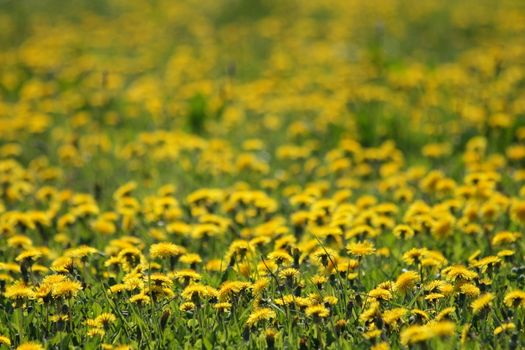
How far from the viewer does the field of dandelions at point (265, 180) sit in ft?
9.76

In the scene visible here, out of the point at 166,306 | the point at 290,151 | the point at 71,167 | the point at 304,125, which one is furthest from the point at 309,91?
the point at 166,306

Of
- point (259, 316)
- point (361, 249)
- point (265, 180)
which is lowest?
point (265, 180)

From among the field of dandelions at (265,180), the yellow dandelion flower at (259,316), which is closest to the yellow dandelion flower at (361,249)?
the field of dandelions at (265,180)

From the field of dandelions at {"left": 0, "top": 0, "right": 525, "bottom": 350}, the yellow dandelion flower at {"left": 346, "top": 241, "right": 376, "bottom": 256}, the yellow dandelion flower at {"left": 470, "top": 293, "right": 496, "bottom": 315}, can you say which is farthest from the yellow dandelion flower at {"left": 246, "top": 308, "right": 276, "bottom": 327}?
the yellow dandelion flower at {"left": 470, "top": 293, "right": 496, "bottom": 315}

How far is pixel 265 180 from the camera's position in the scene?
536 centimetres

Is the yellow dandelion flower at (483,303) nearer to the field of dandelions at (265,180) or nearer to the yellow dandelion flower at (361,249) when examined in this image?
the field of dandelions at (265,180)

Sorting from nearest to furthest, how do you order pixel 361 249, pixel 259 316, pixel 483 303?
pixel 483 303, pixel 259 316, pixel 361 249

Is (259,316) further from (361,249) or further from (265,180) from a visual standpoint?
(265,180)

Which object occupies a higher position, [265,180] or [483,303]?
[483,303]

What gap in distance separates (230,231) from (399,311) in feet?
6.13

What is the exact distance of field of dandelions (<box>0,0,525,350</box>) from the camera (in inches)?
117

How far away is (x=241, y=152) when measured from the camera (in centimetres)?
631

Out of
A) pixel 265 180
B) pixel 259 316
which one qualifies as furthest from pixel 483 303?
pixel 265 180

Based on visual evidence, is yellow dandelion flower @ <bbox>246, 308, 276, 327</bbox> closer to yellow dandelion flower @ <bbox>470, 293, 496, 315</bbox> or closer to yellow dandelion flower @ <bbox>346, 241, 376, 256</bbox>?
yellow dandelion flower @ <bbox>346, 241, 376, 256</bbox>
